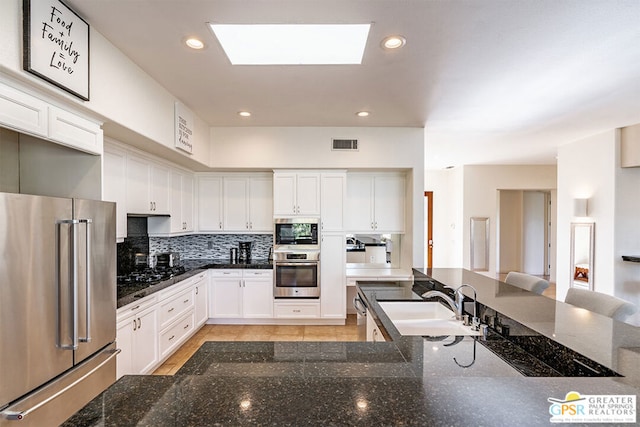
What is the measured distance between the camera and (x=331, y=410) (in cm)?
77

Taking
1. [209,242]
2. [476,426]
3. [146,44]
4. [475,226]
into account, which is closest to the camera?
[476,426]

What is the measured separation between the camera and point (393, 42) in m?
2.06

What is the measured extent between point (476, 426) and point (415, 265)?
352cm

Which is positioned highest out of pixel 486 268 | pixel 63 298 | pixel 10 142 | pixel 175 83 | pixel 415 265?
pixel 175 83

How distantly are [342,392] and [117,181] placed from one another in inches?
110

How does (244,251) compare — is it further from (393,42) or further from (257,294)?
(393,42)

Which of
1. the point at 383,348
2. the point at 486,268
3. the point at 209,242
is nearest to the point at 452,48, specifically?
the point at 383,348

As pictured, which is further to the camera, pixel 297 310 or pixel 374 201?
pixel 374 201

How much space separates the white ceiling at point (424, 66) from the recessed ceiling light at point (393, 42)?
2.1 inches

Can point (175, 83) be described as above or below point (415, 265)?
above

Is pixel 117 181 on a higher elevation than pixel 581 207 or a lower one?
higher

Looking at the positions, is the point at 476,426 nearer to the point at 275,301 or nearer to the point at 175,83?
the point at 175,83

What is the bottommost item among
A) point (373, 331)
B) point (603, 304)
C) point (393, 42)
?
point (373, 331)

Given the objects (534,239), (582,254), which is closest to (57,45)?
(582,254)
